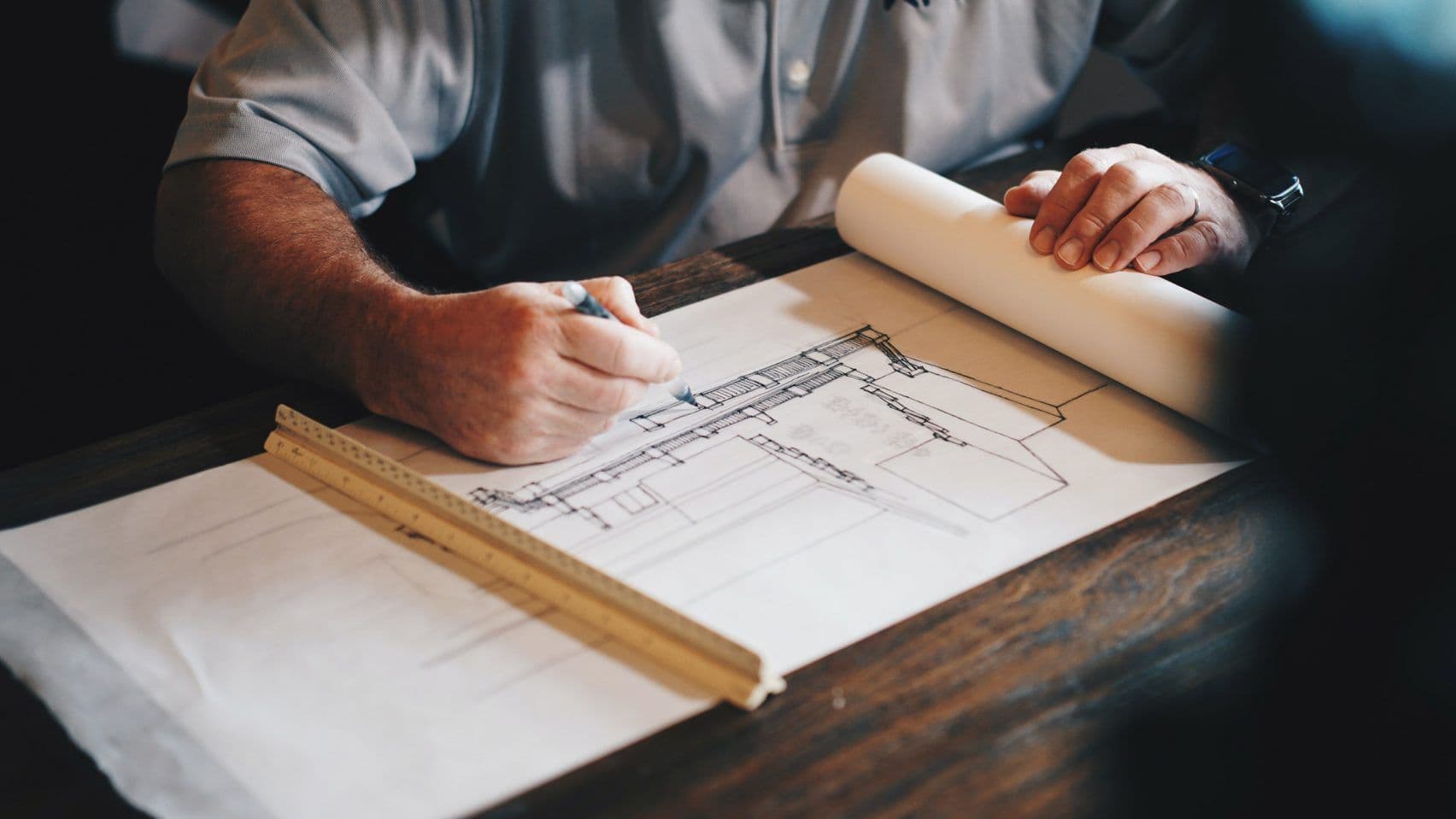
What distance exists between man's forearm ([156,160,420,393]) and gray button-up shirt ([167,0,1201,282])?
0.12ft

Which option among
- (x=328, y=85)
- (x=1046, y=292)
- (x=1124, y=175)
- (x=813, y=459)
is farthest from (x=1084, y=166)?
(x=328, y=85)

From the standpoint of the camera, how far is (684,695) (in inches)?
23.6

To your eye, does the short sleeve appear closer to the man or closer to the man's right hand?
the man

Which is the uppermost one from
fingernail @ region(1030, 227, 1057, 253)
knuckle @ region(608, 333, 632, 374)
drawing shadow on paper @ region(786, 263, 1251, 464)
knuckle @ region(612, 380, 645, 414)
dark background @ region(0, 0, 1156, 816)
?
fingernail @ region(1030, 227, 1057, 253)

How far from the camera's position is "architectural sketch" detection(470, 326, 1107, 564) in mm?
750

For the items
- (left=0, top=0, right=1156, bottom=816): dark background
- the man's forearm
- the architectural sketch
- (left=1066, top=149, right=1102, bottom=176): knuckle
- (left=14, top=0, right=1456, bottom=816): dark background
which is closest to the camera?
(left=14, top=0, right=1456, bottom=816): dark background

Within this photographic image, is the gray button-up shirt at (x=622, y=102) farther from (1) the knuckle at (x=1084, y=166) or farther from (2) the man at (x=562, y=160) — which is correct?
(1) the knuckle at (x=1084, y=166)

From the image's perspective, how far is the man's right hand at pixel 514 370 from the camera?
78 cm

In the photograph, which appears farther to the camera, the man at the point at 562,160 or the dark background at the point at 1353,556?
the man at the point at 562,160

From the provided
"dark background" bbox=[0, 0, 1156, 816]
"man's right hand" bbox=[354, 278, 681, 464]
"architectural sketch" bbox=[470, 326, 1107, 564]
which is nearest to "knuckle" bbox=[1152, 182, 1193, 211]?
"architectural sketch" bbox=[470, 326, 1107, 564]

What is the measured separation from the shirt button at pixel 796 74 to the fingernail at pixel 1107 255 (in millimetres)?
564

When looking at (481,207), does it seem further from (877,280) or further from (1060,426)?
(1060,426)

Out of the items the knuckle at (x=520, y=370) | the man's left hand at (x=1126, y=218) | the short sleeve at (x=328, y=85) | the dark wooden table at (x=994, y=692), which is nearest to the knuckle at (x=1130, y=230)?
the man's left hand at (x=1126, y=218)

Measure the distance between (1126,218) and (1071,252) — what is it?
0.22 ft
